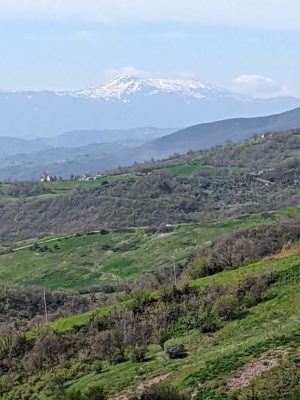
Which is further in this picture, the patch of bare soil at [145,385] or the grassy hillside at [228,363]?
the patch of bare soil at [145,385]

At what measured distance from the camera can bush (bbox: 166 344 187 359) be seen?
2522cm

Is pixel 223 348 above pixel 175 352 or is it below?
above

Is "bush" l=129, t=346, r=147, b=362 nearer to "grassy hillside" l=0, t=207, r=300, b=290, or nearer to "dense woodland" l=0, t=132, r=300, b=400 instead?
"dense woodland" l=0, t=132, r=300, b=400

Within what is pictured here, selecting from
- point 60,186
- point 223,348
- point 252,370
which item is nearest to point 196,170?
point 60,186

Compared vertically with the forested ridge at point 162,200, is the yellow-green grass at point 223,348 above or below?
above

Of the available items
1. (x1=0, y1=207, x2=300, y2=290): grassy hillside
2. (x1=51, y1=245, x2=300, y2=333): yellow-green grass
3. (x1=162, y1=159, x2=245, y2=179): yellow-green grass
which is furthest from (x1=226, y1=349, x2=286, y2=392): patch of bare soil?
(x1=162, y1=159, x2=245, y2=179): yellow-green grass

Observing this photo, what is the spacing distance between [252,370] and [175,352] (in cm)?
478

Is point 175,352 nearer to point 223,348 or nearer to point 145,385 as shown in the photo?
point 223,348

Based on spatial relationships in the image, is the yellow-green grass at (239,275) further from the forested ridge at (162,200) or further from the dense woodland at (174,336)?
the forested ridge at (162,200)

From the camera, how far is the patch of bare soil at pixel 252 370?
2034cm

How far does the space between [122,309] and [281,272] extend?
23.9 ft

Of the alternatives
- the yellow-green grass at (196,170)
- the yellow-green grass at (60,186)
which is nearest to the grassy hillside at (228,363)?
the yellow-green grass at (60,186)

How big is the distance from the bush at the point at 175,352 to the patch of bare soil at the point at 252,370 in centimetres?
432

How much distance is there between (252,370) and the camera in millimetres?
20922
